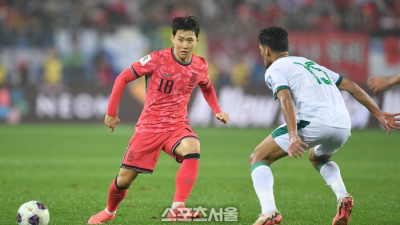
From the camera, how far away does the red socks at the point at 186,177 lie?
6645mm

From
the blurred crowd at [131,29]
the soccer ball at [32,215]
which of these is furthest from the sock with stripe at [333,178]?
the blurred crowd at [131,29]

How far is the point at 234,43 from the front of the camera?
924 inches

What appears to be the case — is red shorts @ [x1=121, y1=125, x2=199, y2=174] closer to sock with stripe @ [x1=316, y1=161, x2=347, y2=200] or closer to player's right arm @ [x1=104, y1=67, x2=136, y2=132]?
player's right arm @ [x1=104, y1=67, x2=136, y2=132]

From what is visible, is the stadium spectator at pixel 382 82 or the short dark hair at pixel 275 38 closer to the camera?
the stadium spectator at pixel 382 82

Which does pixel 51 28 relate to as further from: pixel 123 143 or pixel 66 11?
pixel 123 143

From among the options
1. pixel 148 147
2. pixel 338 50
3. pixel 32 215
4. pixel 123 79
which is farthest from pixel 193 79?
pixel 338 50

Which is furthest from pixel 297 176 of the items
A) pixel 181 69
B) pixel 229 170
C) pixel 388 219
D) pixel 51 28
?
pixel 51 28

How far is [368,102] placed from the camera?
641 cm

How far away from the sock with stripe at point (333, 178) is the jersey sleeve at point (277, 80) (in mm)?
1150

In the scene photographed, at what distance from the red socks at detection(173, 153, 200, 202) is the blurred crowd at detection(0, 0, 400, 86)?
Result: 15.9 meters

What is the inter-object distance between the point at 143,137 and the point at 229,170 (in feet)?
17.6

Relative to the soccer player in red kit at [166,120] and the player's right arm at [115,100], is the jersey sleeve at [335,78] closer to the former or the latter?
the soccer player in red kit at [166,120]

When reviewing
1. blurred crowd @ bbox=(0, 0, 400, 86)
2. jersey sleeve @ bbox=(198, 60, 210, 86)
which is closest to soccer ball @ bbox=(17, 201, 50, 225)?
jersey sleeve @ bbox=(198, 60, 210, 86)

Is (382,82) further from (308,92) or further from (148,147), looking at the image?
(148,147)
